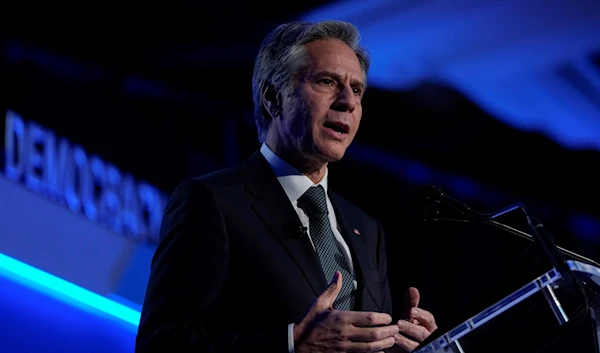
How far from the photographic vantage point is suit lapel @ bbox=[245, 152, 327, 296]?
1.42m

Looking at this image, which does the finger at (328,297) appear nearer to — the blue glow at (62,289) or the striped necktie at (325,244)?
the striped necktie at (325,244)

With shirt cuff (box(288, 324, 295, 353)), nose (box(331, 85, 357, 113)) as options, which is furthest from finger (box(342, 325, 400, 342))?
nose (box(331, 85, 357, 113))

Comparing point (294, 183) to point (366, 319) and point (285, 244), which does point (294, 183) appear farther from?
point (366, 319)

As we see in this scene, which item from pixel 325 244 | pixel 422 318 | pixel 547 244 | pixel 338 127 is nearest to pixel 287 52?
pixel 338 127

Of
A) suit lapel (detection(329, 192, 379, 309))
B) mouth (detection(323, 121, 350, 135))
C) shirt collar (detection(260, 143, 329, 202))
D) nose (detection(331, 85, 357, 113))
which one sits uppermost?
nose (detection(331, 85, 357, 113))

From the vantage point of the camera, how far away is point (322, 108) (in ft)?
5.18

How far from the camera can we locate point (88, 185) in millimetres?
2777

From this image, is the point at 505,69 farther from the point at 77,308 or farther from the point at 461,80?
the point at 77,308

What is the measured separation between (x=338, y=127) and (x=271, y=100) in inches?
8.8

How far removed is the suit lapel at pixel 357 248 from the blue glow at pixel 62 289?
1200 millimetres

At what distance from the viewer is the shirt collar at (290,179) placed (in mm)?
1602

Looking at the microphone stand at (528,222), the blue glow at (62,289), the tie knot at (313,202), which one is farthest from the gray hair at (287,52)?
the blue glow at (62,289)

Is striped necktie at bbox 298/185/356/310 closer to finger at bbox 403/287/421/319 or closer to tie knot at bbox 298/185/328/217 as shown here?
tie knot at bbox 298/185/328/217

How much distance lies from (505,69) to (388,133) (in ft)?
2.19
